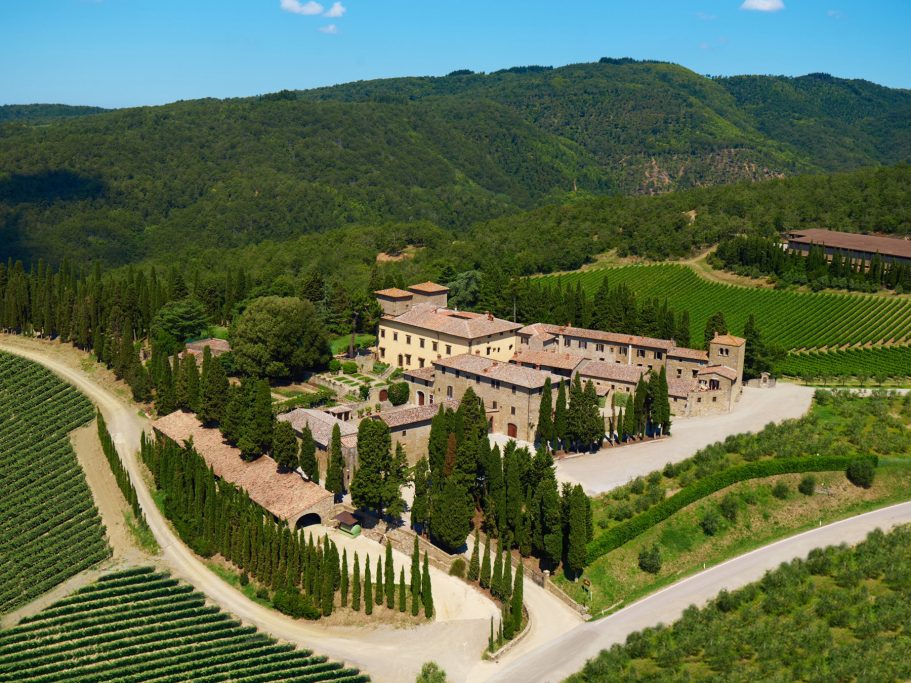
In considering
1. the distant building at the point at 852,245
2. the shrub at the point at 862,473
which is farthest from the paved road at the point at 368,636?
the distant building at the point at 852,245

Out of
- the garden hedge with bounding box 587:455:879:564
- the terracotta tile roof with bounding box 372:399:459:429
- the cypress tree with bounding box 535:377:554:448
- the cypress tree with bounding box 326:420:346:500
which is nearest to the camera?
the garden hedge with bounding box 587:455:879:564

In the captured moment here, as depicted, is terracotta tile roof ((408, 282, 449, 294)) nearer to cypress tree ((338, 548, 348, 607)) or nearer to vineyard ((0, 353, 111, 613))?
vineyard ((0, 353, 111, 613))

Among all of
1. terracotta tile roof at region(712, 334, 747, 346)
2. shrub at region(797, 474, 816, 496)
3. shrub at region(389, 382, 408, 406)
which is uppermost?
terracotta tile roof at region(712, 334, 747, 346)

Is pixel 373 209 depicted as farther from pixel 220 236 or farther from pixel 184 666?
pixel 184 666

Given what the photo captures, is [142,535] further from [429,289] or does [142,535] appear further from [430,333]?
[429,289]

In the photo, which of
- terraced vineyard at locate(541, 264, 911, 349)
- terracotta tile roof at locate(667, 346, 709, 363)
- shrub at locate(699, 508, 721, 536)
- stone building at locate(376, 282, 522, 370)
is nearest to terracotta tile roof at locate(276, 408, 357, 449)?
stone building at locate(376, 282, 522, 370)

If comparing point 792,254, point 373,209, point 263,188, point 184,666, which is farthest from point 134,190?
point 184,666

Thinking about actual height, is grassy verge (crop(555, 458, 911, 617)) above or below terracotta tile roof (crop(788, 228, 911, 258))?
below

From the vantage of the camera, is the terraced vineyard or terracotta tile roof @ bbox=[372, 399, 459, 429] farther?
the terraced vineyard
